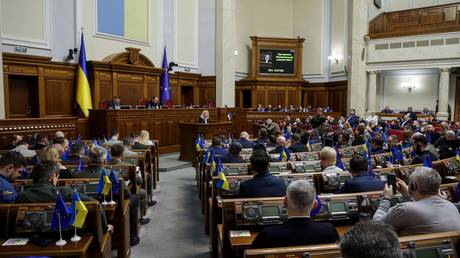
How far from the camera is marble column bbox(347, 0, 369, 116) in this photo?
15609mm

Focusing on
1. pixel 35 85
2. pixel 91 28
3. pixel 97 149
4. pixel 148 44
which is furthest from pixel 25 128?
pixel 148 44

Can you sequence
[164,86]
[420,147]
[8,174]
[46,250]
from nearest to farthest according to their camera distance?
[46,250] < [8,174] < [420,147] < [164,86]

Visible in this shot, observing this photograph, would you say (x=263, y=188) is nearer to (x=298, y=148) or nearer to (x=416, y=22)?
(x=298, y=148)

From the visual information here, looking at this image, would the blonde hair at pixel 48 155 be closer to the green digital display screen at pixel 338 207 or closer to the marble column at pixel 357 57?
the green digital display screen at pixel 338 207

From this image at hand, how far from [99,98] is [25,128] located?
322cm

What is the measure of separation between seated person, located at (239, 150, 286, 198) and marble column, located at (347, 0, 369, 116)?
13081 mm

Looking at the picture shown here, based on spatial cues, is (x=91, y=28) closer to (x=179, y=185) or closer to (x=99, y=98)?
(x=99, y=98)

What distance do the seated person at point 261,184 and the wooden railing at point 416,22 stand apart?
14360 millimetres

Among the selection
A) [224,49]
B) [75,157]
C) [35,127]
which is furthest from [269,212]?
[224,49]

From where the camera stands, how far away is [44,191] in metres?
2.98

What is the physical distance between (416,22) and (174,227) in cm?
1489

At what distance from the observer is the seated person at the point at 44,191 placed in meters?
2.96

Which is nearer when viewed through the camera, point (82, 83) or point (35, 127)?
point (35, 127)

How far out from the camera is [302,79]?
1794 centimetres
